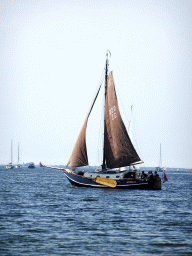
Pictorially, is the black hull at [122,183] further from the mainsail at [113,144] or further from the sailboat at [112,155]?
the mainsail at [113,144]

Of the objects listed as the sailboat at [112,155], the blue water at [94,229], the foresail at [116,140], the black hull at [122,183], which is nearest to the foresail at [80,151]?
the sailboat at [112,155]

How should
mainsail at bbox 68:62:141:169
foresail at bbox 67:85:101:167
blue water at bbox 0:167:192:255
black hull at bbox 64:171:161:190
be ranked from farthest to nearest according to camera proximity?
mainsail at bbox 68:62:141:169 → foresail at bbox 67:85:101:167 → black hull at bbox 64:171:161:190 → blue water at bbox 0:167:192:255

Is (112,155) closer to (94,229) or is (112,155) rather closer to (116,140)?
(116,140)

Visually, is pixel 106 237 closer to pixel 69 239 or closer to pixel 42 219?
pixel 69 239

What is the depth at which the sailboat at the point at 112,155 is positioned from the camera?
2080 inches

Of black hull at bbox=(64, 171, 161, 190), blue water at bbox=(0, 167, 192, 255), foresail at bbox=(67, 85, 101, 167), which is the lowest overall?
blue water at bbox=(0, 167, 192, 255)

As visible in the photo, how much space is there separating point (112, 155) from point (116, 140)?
211cm

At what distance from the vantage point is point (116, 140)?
53.6 metres

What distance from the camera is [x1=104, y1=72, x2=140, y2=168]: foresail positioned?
53.3m

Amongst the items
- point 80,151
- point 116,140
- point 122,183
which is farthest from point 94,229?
point 116,140

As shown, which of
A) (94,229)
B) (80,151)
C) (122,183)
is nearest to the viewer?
(94,229)

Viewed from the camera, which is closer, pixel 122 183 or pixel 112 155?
pixel 122 183

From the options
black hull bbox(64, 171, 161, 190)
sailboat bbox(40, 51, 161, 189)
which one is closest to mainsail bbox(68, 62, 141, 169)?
sailboat bbox(40, 51, 161, 189)

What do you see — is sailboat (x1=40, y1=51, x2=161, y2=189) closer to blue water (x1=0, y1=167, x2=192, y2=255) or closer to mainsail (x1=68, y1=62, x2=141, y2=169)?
mainsail (x1=68, y1=62, x2=141, y2=169)
